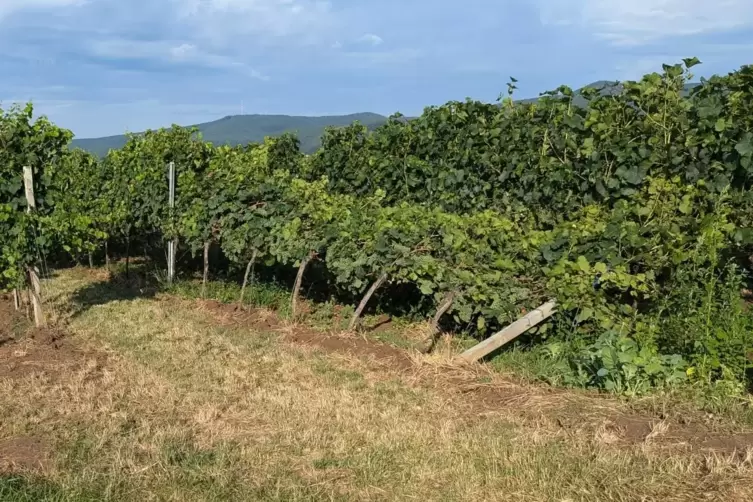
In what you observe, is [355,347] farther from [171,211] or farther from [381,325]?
[171,211]

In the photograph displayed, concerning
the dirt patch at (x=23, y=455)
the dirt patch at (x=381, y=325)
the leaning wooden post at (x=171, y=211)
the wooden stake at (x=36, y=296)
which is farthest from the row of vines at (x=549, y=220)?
the dirt patch at (x=23, y=455)

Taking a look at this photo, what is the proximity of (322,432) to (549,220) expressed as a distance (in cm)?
397

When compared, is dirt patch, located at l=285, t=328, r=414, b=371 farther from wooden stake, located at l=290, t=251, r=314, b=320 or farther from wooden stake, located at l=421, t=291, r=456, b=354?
wooden stake, located at l=290, t=251, r=314, b=320

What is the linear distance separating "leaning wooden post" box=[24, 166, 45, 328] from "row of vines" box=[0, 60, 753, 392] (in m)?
0.11

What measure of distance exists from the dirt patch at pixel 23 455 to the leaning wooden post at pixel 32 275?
11.2 ft

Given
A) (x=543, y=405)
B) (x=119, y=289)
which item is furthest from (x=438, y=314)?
(x=119, y=289)

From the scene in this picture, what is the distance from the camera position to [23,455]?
3975 mm

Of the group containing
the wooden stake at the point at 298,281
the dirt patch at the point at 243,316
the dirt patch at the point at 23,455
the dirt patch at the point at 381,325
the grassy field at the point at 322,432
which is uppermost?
the wooden stake at the point at 298,281

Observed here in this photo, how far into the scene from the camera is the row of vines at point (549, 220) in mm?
5371

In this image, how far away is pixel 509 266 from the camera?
6152 mm

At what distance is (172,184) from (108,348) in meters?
3.97

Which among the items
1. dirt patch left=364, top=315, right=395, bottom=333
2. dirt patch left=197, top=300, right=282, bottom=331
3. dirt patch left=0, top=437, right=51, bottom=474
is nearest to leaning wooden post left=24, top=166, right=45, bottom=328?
dirt patch left=197, top=300, right=282, bottom=331

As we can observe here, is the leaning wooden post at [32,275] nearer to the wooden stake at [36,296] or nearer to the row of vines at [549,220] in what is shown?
the wooden stake at [36,296]

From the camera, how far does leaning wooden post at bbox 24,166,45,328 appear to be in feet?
23.4
